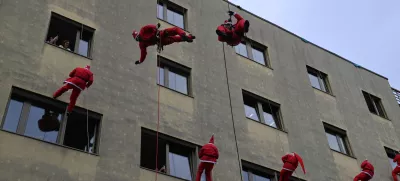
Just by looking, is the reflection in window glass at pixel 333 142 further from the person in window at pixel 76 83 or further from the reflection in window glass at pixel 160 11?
the person in window at pixel 76 83

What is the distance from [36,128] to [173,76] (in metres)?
5.33

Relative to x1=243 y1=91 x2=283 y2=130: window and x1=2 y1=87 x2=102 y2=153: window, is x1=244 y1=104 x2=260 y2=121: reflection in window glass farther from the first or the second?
x1=2 y1=87 x2=102 y2=153: window

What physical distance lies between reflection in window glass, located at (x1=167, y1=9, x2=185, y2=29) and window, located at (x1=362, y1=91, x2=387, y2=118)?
9.77 m

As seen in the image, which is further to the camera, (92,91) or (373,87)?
(373,87)

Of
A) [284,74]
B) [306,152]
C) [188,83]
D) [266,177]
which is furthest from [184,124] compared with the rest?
[284,74]

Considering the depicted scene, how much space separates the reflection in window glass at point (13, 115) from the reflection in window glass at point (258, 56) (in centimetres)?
1009

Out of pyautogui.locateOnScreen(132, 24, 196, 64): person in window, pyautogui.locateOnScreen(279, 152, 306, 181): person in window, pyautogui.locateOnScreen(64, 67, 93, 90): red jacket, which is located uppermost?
pyautogui.locateOnScreen(132, 24, 196, 64): person in window

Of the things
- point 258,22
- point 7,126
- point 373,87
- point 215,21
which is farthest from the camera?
point 373,87

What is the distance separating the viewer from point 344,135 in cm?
1966

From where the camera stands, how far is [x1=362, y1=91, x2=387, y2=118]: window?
22.9 meters

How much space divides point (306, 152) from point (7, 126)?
9.88 metres

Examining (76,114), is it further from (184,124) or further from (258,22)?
(258,22)

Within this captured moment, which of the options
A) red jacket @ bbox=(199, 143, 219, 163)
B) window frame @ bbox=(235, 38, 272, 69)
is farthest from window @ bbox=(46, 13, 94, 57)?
window frame @ bbox=(235, 38, 272, 69)

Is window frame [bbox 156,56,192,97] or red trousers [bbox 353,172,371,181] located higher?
window frame [bbox 156,56,192,97]
